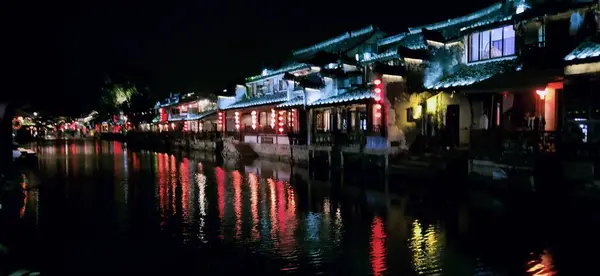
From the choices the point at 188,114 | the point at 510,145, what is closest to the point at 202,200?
the point at 510,145

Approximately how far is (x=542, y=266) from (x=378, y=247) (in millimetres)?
3022

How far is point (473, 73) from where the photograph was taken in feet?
64.2

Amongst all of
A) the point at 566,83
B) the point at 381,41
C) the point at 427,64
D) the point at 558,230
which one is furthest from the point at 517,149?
the point at 381,41

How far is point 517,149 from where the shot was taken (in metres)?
15.5

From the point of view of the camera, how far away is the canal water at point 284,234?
848 centimetres

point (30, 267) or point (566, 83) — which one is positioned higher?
point (566, 83)

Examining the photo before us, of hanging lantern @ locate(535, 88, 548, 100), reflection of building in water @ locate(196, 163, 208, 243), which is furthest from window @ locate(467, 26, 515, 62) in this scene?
reflection of building in water @ locate(196, 163, 208, 243)

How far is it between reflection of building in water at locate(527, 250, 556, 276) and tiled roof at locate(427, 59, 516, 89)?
1061 cm

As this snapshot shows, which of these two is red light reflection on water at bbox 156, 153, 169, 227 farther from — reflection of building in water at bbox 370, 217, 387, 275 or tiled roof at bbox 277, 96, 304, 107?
tiled roof at bbox 277, 96, 304, 107

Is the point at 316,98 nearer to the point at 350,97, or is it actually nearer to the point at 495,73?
the point at 350,97

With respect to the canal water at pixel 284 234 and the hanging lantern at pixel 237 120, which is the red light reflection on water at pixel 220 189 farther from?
the hanging lantern at pixel 237 120

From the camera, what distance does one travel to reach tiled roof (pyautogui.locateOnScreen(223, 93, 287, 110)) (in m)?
36.4

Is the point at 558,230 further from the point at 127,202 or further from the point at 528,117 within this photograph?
the point at 127,202

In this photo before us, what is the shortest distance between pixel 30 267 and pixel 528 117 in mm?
18071
